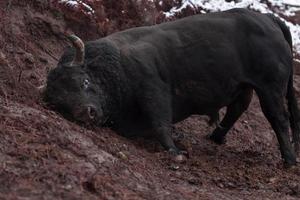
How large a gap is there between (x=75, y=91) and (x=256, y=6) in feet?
29.6

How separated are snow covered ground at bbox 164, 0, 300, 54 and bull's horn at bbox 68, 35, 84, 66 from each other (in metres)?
5.71

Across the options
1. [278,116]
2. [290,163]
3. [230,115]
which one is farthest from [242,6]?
[290,163]

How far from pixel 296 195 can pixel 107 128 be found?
2.44m

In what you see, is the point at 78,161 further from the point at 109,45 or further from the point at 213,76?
the point at 213,76

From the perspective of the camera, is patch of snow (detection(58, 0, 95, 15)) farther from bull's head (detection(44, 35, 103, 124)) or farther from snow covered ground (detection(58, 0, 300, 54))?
bull's head (detection(44, 35, 103, 124))

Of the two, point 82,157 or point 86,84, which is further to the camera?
point 86,84

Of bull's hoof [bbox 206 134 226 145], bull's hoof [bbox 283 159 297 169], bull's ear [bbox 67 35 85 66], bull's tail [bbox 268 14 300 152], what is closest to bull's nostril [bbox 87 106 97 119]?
bull's ear [bbox 67 35 85 66]

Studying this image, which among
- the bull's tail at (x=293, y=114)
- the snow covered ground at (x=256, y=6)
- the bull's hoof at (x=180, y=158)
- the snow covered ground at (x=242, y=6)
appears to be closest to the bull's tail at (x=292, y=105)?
the bull's tail at (x=293, y=114)

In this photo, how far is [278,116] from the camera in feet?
29.8

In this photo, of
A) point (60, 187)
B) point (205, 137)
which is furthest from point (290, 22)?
point (60, 187)

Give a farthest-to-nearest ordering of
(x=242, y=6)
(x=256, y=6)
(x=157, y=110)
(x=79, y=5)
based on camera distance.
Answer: (x=256, y=6) < (x=242, y=6) < (x=79, y=5) < (x=157, y=110)

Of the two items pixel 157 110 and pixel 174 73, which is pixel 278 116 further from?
pixel 157 110

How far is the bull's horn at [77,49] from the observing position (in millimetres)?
7807

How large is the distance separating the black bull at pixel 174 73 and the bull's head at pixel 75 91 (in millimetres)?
12
